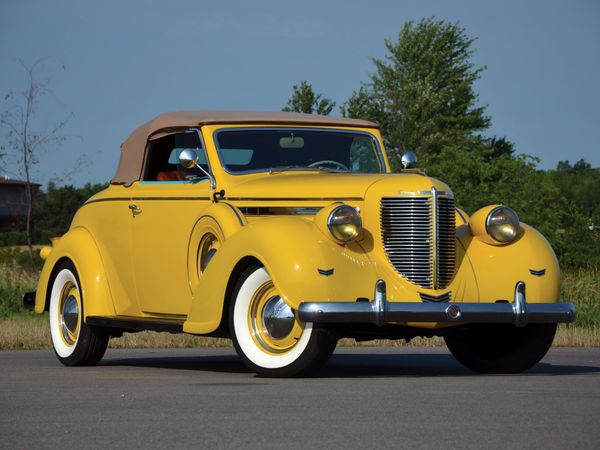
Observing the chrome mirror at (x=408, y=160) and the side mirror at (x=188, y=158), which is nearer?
the side mirror at (x=188, y=158)

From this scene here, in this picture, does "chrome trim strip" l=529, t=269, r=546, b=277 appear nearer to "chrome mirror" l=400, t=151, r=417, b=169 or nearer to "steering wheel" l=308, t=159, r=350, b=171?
"steering wheel" l=308, t=159, r=350, b=171

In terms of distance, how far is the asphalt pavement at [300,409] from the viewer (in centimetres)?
573

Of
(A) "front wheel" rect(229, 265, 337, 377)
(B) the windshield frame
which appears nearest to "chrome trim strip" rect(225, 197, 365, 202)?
(B) the windshield frame

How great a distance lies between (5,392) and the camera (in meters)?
8.09

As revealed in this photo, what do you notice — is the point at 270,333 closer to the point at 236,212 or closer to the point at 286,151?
the point at 236,212

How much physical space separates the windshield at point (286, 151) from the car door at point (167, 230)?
0.28 m

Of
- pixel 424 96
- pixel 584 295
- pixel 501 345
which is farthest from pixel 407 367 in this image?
pixel 424 96

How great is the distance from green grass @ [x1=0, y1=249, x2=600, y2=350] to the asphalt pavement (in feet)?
15.5

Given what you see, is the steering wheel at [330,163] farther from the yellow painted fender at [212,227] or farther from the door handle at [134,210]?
the door handle at [134,210]

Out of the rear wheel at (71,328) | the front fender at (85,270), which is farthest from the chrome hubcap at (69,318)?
the front fender at (85,270)

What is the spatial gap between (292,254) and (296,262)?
0.23 feet

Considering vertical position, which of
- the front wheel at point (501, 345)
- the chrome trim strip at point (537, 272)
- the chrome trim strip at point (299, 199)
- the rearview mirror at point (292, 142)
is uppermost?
the rearview mirror at point (292, 142)

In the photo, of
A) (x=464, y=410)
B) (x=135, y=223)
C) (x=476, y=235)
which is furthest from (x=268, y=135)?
(x=464, y=410)

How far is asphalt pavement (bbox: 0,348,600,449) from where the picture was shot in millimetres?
5730
